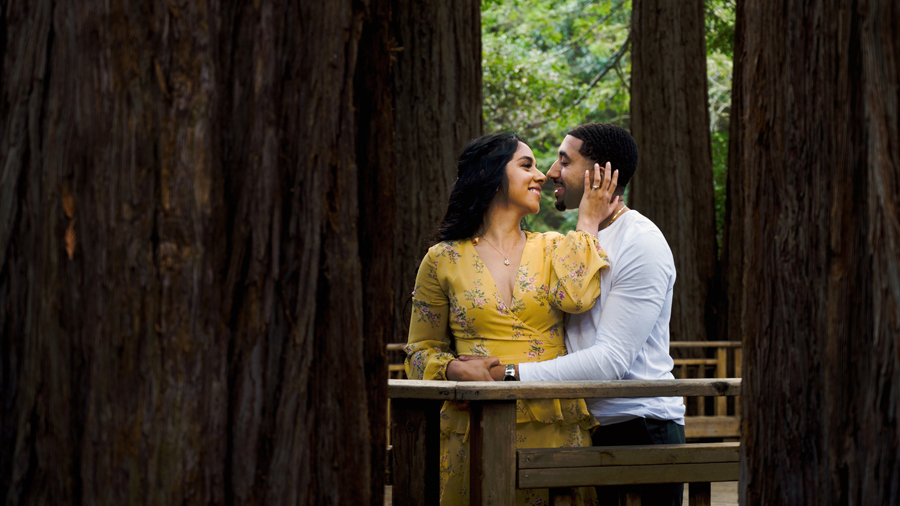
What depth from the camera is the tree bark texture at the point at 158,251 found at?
5.22ft

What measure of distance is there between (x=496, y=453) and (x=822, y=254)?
1235mm

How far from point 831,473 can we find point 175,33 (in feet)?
5.45

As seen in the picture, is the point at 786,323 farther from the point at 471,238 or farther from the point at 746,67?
the point at 471,238

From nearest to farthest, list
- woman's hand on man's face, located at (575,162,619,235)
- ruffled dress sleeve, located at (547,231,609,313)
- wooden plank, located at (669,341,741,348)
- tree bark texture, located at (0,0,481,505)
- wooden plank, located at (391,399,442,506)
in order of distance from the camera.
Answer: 1. tree bark texture, located at (0,0,481,505)
2. wooden plank, located at (391,399,442,506)
3. ruffled dress sleeve, located at (547,231,609,313)
4. woman's hand on man's face, located at (575,162,619,235)
5. wooden plank, located at (669,341,741,348)

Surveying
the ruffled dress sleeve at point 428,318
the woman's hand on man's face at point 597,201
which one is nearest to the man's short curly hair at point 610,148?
the woman's hand on man's face at point 597,201

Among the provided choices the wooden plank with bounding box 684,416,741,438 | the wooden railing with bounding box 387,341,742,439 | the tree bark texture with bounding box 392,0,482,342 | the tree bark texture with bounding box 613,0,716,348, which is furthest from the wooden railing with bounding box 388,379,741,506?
the tree bark texture with bounding box 613,0,716,348

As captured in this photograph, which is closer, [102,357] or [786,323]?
[102,357]

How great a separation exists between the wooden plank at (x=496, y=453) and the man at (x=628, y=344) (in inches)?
17.3

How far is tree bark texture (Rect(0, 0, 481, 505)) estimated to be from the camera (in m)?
1.59

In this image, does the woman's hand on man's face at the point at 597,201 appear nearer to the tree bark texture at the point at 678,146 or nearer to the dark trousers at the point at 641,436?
the dark trousers at the point at 641,436

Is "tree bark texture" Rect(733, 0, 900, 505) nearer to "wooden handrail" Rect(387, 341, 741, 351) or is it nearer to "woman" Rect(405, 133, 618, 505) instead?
"woman" Rect(405, 133, 618, 505)

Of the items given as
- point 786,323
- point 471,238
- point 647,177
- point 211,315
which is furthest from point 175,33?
point 647,177

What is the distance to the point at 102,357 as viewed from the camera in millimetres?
1593

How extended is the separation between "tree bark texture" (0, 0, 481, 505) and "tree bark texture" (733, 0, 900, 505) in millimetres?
1042
